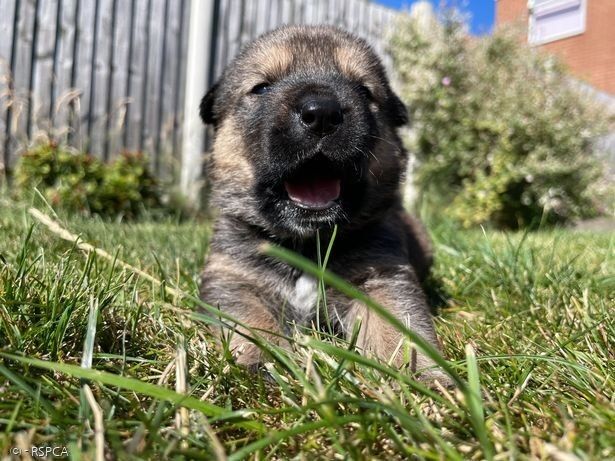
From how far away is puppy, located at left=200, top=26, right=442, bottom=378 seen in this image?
2.03 metres

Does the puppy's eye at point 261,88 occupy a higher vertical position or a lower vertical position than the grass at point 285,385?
higher

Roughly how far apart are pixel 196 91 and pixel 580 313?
627 cm

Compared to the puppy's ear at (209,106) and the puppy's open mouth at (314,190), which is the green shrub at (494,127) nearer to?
the puppy's ear at (209,106)

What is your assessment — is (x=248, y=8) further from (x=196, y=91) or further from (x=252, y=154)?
(x=252, y=154)

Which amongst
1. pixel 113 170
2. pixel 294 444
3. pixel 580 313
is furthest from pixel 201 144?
pixel 294 444

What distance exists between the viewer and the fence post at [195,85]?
7.17 meters

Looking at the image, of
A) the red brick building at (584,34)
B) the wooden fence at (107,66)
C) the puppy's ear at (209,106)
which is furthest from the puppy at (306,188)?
the red brick building at (584,34)

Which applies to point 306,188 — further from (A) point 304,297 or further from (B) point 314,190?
(A) point 304,297

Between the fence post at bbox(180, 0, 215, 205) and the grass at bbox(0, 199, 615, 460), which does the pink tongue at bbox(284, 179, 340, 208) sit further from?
the fence post at bbox(180, 0, 215, 205)

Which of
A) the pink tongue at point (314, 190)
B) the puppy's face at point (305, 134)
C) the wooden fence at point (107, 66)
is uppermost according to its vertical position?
the wooden fence at point (107, 66)

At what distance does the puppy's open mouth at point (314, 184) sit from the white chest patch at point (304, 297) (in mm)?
324

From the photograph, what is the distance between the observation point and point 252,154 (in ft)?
7.65

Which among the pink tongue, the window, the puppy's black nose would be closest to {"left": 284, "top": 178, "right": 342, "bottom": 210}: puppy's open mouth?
the pink tongue

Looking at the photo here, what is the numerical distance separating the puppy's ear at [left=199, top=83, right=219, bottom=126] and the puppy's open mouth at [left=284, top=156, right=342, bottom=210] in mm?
824
